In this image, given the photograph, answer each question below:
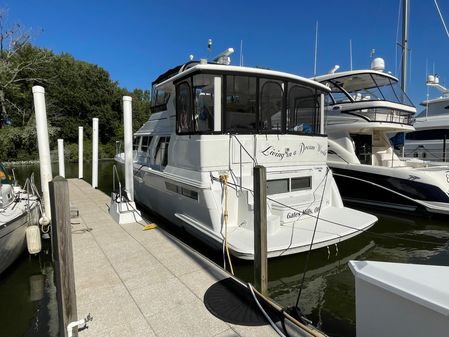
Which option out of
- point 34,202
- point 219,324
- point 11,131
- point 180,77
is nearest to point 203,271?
point 219,324

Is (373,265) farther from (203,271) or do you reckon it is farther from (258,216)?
(203,271)

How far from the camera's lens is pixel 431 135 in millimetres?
15461

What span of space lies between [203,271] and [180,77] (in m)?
3.63

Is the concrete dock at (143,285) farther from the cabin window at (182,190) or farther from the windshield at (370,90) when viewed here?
the windshield at (370,90)

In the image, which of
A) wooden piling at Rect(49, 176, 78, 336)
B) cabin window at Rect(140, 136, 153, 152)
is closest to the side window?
cabin window at Rect(140, 136, 153, 152)

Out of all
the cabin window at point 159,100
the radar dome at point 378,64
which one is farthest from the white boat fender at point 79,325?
the radar dome at point 378,64

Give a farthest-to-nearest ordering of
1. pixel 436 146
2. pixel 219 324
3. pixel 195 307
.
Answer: pixel 436 146, pixel 195 307, pixel 219 324

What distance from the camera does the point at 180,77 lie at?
5988mm

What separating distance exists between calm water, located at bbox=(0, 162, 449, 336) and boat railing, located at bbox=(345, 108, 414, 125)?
391cm

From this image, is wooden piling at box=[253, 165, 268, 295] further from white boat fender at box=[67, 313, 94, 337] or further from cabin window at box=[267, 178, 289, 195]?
cabin window at box=[267, 178, 289, 195]

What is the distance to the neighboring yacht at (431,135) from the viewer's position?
14.9m

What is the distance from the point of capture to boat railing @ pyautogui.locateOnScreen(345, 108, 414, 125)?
10.3m

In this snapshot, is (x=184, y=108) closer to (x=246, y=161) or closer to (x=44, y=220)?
(x=246, y=161)

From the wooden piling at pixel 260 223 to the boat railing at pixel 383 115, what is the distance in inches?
325
